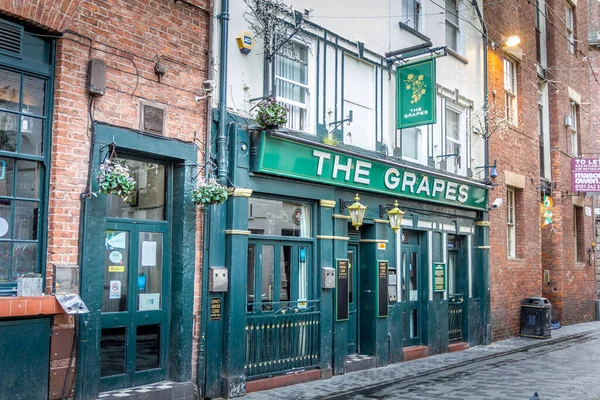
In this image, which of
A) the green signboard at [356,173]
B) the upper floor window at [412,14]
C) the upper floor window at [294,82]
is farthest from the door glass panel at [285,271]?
the upper floor window at [412,14]

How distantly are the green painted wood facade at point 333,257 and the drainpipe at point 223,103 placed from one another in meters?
0.20

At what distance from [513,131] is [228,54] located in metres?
10.7

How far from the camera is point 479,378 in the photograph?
1097 centimetres

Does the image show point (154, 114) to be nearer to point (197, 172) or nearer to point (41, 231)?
point (197, 172)

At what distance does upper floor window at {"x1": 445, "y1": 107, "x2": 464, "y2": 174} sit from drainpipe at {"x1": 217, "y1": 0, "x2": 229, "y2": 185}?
24.0 feet

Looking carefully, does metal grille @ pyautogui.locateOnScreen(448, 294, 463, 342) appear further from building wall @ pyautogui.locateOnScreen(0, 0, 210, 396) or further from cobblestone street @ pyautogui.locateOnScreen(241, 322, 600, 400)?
building wall @ pyautogui.locateOnScreen(0, 0, 210, 396)

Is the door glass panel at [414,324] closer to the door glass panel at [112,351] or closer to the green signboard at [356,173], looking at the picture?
the green signboard at [356,173]

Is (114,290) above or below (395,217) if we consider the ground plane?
below

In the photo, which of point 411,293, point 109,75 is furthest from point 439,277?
point 109,75

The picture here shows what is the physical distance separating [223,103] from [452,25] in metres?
8.50

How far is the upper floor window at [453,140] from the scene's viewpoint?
15062 mm

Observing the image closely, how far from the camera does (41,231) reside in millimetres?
7207

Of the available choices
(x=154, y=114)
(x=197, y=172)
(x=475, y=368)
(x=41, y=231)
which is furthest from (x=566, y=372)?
(x=41, y=231)

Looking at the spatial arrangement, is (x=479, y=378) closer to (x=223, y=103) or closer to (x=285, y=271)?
(x=285, y=271)
